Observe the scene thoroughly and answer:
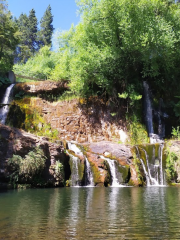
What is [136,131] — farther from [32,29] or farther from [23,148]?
[32,29]

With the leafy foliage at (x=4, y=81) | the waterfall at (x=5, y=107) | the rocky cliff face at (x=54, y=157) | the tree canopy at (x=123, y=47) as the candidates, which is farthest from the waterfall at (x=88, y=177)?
the leafy foliage at (x=4, y=81)

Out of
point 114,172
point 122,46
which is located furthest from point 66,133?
point 122,46

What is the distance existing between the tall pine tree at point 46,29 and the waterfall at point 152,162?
46166 mm

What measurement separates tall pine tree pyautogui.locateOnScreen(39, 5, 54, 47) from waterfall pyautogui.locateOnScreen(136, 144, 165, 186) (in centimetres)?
4617

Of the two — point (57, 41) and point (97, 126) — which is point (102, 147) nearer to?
point (97, 126)

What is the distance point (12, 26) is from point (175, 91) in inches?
680

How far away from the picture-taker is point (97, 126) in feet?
67.4

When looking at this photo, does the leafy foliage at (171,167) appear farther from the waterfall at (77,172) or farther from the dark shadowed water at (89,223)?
the dark shadowed water at (89,223)

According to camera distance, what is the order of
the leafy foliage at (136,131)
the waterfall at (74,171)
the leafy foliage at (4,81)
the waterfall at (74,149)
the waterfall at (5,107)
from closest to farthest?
the waterfall at (74,171) → the waterfall at (74,149) → the waterfall at (5,107) → the leafy foliage at (136,131) → the leafy foliage at (4,81)

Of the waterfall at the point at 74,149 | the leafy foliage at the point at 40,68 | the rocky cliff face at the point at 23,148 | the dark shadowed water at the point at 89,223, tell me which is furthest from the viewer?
the leafy foliage at the point at 40,68

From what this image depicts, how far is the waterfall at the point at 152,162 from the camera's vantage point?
14.9m

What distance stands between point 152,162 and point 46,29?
51335 millimetres

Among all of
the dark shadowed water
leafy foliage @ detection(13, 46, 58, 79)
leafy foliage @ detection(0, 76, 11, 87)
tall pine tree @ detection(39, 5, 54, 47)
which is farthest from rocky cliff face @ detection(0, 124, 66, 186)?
tall pine tree @ detection(39, 5, 54, 47)

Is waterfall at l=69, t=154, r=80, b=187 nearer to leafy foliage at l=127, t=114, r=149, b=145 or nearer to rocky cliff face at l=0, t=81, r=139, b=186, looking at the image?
rocky cliff face at l=0, t=81, r=139, b=186
